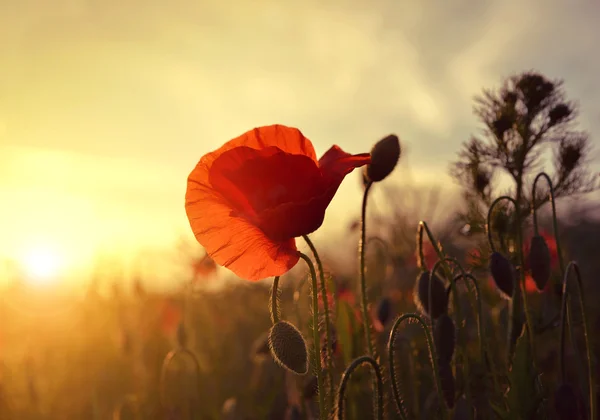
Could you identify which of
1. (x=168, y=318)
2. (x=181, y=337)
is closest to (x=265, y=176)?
(x=181, y=337)

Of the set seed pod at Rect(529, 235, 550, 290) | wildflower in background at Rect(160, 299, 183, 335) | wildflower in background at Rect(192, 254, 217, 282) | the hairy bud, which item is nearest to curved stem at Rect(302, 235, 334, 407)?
seed pod at Rect(529, 235, 550, 290)

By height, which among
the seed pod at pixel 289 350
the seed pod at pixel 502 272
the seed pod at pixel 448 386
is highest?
the seed pod at pixel 502 272

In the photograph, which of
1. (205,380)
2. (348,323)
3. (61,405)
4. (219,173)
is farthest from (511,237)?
(61,405)

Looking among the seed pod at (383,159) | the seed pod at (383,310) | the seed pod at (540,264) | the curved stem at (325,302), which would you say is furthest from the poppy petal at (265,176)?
the seed pod at (383,310)

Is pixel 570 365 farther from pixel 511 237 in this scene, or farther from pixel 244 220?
pixel 244 220

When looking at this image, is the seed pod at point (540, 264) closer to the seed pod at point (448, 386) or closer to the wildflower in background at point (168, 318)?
the seed pod at point (448, 386)

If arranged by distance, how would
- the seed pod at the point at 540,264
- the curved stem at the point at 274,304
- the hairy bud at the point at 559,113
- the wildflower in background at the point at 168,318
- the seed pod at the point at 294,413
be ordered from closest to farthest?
the curved stem at the point at 274,304 → the seed pod at the point at 540,264 → the hairy bud at the point at 559,113 → the seed pod at the point at 294,413 → the wildflower in background at the point at 168,318
